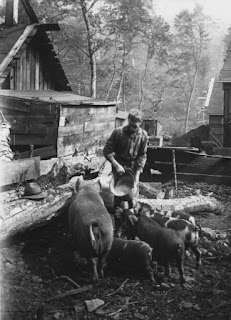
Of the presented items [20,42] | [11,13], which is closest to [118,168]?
[20,42]

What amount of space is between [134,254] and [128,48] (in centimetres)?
2967

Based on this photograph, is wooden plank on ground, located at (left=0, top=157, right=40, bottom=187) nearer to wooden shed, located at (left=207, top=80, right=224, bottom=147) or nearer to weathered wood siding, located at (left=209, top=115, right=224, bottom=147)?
wooden shed, located at (left=207, top=80, right=224, bottom=147)

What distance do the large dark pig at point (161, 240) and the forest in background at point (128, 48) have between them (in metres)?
16.5

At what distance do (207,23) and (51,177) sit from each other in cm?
3584

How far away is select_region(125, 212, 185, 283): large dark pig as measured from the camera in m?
5.79

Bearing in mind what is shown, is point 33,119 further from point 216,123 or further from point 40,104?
point 216,123

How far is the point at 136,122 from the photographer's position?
23.8ft

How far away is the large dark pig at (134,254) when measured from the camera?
585 cm

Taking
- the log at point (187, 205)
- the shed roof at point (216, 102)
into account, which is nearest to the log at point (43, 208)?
the log at point (187, 205)

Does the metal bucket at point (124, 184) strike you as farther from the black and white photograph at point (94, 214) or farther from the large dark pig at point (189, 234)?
the large dark pig at point (189, 234)

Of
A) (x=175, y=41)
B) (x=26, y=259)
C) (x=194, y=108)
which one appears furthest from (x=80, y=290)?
(x=194, y=108)

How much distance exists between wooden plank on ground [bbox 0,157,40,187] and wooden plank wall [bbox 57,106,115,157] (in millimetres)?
2831

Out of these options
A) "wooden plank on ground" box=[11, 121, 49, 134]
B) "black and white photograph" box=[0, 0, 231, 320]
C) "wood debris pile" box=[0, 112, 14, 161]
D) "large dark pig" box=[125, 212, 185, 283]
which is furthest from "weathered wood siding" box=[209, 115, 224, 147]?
"large dark pig" box=[125, 212, 185, 283]

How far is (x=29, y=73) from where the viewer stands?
14516 mm
